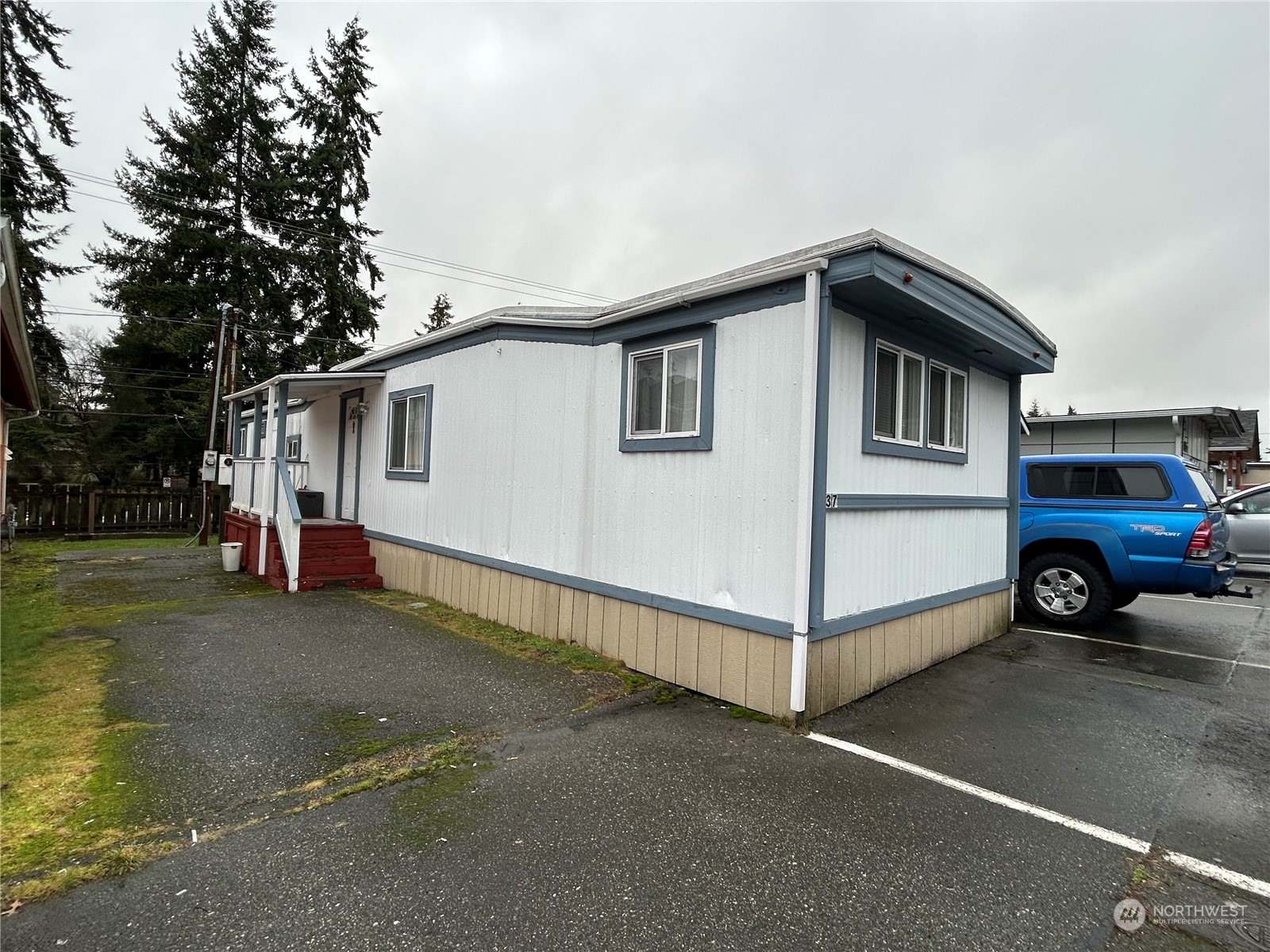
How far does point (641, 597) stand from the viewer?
16.7ft

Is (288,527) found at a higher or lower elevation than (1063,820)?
higher

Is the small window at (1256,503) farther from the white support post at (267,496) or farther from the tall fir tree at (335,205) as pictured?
the tall fir tree at (335,205)

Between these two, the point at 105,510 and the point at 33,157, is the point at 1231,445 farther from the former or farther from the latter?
the point at 33,157

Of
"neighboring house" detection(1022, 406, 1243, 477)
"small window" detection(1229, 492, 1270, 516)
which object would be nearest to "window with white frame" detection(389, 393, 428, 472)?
"small window" detection(1229, 492, 1270, 516)

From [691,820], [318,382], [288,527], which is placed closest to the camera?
[691,820]

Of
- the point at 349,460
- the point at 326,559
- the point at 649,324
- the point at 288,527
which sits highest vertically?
the point at 649,324

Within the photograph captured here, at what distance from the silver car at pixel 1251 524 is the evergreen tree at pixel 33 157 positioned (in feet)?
91.5

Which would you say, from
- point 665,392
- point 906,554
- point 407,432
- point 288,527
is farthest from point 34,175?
point 906,554

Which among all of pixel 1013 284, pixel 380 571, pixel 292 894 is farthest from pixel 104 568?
pixel 1013 284

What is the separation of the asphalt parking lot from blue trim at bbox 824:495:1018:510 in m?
1.45

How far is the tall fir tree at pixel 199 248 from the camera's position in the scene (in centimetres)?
1953

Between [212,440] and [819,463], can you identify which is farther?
[212,440]

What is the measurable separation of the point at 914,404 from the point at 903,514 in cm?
95

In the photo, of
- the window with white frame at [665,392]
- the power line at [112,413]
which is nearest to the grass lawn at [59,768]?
the window with white frame at [665,392]
